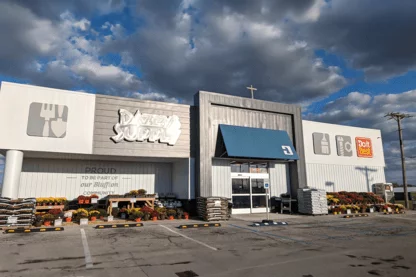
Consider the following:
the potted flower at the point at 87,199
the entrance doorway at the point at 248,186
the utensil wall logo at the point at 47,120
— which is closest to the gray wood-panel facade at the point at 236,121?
the entrance doorway at the point at 248,186

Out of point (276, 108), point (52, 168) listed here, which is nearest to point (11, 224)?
point (52, 168)

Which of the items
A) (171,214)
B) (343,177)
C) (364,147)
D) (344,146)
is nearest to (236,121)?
(171,214)

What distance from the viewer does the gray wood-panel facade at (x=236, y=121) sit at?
59.4 feet

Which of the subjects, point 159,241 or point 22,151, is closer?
point 159,241

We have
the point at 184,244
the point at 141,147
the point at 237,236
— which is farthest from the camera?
the point at 141,147

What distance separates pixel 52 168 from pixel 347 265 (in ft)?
56.5

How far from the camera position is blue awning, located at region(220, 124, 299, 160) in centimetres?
1833

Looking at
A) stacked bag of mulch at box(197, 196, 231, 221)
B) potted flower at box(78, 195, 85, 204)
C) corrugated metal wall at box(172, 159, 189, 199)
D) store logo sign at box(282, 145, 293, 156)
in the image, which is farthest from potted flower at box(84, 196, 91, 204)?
store logo sign at box(282, 145, 293, 156)

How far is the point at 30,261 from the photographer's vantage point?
7105 mm

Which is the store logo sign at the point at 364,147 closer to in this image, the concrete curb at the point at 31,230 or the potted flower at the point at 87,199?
the potted flower at the point at 87,199

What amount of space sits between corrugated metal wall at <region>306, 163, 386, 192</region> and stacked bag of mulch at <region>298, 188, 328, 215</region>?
368 centimetres

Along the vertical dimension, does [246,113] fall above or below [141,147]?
above

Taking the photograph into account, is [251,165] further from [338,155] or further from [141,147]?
[338,155]

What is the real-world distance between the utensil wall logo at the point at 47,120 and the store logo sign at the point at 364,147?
80.5 feet
